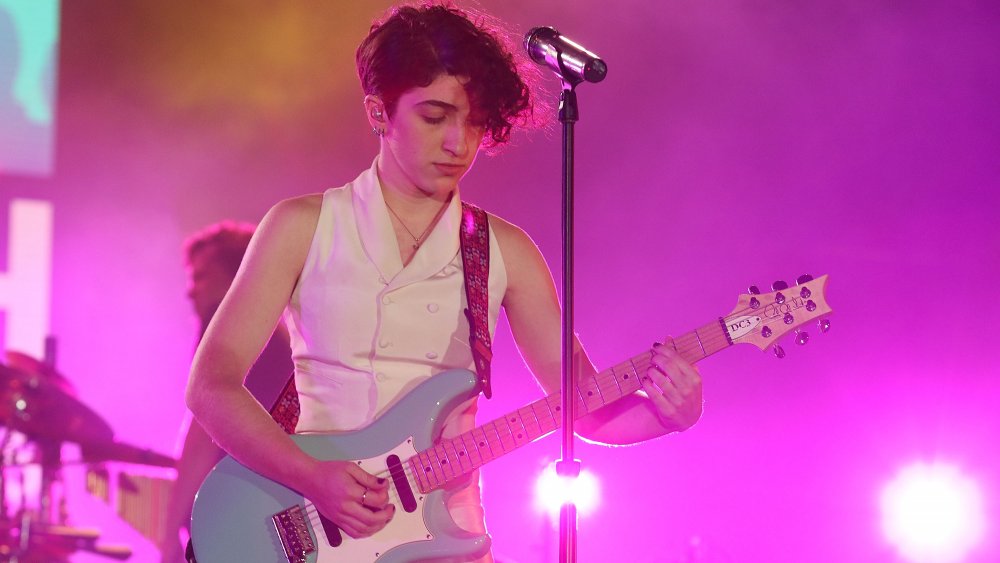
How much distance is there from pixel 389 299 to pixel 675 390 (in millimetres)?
745

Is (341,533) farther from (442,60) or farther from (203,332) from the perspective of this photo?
(203,332)

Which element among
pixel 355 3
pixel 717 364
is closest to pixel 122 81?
pixel 355 3

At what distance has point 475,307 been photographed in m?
2.62

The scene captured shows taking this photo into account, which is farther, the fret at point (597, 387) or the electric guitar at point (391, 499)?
the fret at point (597, 387)

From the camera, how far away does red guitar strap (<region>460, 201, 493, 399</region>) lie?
2.56 meters

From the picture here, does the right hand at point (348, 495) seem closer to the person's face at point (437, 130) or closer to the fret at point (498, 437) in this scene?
the fret at point (498, 437)

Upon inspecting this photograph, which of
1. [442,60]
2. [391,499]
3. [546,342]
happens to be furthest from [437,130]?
[391,499]

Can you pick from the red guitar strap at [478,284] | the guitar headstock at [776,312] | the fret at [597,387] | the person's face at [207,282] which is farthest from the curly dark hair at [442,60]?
the person's face at [207,282]

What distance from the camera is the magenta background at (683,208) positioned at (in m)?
5.14

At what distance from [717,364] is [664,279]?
0.53 metres

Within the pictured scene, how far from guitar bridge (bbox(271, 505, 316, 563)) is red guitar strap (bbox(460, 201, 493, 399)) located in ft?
1.77

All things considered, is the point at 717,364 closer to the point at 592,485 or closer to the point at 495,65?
the point at 592,485

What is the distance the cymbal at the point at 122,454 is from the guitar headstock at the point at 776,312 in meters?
2.90

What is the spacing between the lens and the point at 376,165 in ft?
9.11
